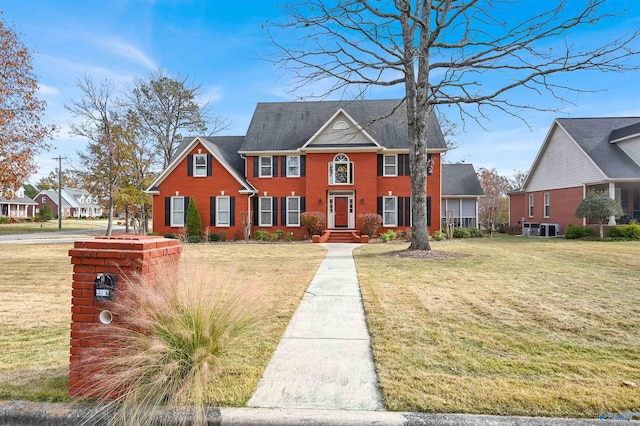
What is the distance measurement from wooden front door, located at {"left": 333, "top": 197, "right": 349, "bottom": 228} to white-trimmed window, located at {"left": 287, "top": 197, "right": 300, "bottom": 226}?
7.74ft

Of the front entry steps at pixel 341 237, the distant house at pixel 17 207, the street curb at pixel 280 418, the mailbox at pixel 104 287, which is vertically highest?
the distant house at pixel 17 207

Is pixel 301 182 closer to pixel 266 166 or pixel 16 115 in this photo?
pixel 266 166

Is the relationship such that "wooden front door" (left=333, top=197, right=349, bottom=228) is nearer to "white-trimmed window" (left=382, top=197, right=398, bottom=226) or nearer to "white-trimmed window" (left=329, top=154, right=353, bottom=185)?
"white-trimmed window" (left=329, top=154, right=353, bottom=185)

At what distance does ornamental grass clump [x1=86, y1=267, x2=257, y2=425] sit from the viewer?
2678mm

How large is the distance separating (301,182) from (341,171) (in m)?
2.65

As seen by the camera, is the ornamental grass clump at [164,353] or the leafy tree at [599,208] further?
the leafy tree at [599,208]

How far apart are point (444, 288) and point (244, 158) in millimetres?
18327

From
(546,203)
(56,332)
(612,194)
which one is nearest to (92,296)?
(56,332)

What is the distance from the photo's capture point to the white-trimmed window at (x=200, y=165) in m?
21.2

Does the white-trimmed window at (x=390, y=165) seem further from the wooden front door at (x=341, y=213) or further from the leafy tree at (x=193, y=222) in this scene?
the leafy tree at (x=193, y=222)

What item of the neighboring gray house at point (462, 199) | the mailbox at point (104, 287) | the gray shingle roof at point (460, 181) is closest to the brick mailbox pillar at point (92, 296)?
the mailbox at point (104, 287)

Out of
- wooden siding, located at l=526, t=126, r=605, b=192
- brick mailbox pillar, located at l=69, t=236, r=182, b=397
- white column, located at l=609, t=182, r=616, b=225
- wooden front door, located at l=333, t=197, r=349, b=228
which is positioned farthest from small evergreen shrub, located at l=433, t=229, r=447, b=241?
brick mailbox pillar, located at l=69, t=236, r=182, b=397

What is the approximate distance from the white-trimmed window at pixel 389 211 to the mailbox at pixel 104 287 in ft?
62.8

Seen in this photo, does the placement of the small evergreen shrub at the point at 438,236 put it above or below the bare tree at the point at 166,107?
below
